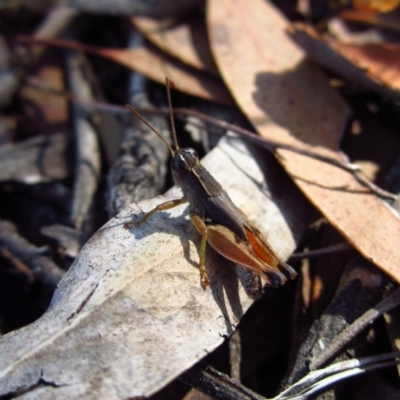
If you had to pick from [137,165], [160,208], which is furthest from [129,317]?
[137,165]

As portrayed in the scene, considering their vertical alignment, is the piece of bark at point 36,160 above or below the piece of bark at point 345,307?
below

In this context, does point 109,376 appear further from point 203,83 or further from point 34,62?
point 34,62

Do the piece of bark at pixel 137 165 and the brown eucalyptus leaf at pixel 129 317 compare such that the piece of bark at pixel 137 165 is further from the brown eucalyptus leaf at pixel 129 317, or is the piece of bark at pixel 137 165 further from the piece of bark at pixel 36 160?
the piece of bark at pixel 36 160

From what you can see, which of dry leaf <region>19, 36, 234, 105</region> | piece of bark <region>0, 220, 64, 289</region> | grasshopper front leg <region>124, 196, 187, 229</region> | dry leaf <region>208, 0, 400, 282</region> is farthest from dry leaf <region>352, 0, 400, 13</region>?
piece of bark <region>0, 220, 64, 289</region>

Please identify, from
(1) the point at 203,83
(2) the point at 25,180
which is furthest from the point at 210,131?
(2) the point at 25,180

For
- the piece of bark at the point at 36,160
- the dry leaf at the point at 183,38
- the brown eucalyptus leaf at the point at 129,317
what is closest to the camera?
the brown eucalyptus leaf at the point at 129,317

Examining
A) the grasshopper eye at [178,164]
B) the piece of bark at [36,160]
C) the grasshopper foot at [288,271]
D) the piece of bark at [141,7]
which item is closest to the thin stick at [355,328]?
the grasshopper foot at [288,271]
